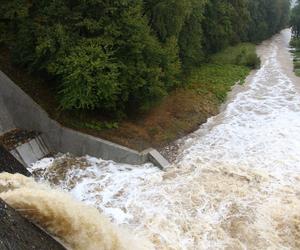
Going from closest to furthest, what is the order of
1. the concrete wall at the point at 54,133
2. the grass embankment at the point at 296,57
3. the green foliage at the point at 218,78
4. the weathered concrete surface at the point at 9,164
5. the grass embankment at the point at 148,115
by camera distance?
the weathered concrete surface at the point at 9,164, the concrete wall at the point at 54,133, the grass embankment at the point at 148,115, the green foliage at the point at 218,78, the grass embankment at the point at 296,57

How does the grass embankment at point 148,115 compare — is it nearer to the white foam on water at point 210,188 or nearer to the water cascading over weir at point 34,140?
the water cascading over weir at point 34,140

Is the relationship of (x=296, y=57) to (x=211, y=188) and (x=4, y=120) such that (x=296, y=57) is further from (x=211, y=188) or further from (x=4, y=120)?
(x=4, y=120)

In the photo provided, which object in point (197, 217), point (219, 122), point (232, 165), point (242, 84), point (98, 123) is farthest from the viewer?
point (242, 84)

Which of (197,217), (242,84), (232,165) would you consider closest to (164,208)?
(197,217)

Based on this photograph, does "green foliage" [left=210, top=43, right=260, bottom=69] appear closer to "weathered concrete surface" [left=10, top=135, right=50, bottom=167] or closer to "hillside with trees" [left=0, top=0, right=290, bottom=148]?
"hillside with trees" [left=0, top=0, right=290, bottom=148]

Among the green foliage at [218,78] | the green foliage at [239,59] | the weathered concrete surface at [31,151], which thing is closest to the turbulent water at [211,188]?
the weathered concrete surface at [31,151]

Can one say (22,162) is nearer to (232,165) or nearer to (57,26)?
(57,26)
